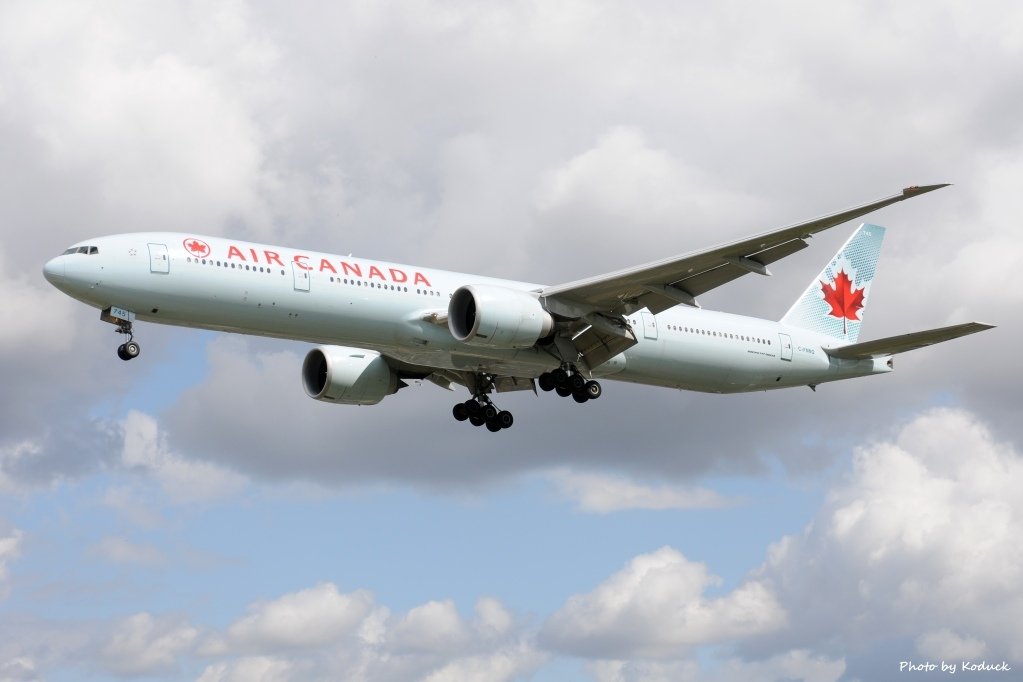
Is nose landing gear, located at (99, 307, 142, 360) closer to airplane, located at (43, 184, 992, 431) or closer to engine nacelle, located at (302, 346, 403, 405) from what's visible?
airplane, located at (43, 184, 992, 431)

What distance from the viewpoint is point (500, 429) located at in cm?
→ 4900

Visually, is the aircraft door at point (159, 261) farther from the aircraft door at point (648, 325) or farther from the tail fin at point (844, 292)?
the tail fin at point (844, 292)

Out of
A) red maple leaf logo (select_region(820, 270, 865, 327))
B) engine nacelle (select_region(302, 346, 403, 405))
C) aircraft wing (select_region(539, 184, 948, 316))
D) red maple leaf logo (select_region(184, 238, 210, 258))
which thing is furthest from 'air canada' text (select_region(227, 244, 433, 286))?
red maple leaf logo (select_region(820, 270, 865, 327))

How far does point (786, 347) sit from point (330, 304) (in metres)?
17.1

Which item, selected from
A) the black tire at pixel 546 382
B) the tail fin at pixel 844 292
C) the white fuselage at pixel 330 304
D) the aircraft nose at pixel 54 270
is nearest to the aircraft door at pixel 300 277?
the white fuselage at pixel 330 304

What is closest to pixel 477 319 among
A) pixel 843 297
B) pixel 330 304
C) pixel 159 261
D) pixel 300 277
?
pixel 330 304

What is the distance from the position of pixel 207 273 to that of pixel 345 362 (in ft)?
34.6

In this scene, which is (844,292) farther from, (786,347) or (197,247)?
(197,247)

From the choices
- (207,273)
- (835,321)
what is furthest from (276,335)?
(835,321)

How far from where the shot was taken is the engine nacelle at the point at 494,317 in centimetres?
3972

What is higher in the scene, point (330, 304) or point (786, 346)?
point (786, 346)

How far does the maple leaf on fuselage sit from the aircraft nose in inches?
1093

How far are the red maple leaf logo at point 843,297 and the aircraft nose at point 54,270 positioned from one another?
27.8 m

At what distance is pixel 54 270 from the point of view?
3734cm
